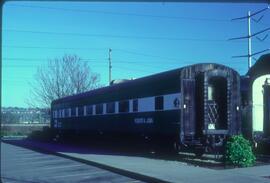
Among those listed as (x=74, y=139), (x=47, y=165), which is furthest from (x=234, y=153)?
(x=74, y=139)

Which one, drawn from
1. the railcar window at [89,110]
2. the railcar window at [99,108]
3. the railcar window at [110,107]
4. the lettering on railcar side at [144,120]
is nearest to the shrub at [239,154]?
the lettering on railcar side at [144,120]

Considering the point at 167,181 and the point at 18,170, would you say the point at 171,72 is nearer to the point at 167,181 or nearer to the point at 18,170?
the point at 18,170

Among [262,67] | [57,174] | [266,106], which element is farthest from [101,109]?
[57,174]

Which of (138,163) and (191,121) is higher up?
(191,121)

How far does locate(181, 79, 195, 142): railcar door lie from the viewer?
18.8 meters

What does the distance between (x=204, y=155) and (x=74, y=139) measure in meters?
15.6

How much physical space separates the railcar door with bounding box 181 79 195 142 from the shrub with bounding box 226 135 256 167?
3.21 m

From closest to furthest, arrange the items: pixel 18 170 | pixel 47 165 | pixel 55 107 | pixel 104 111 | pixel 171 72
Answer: pixel 18 170
pixel 47 165
pixel 171 72
pixel 104 111
pixel 55 107

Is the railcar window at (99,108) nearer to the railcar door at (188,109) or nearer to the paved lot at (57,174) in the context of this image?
the paved lot at (57,174)

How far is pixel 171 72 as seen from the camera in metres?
19.7

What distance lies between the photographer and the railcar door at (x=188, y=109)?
18.8m

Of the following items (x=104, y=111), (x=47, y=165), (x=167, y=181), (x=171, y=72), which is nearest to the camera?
(x=167, y=181)

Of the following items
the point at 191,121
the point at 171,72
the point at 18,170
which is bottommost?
the point at 18,170

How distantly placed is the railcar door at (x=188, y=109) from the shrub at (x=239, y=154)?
3208 mm
